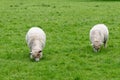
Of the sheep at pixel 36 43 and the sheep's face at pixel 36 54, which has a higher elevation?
the sheep at pixel 36 43

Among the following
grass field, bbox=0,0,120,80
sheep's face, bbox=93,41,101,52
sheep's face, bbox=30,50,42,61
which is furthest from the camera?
sheep's face, bbox=93,41,101,52

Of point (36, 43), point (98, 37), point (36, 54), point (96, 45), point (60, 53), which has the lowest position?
point (60, 53)

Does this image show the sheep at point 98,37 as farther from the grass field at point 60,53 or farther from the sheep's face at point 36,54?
the sheep's face at point 36,54

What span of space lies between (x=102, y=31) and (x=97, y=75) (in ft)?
12.8

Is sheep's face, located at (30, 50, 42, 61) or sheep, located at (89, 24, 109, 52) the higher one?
sheep, located at (89, 24, 109, 52)

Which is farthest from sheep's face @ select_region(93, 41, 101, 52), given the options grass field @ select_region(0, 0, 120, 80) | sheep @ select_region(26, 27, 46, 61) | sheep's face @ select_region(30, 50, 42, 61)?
sheep's face @ select_region(30, 50, 42, 61)

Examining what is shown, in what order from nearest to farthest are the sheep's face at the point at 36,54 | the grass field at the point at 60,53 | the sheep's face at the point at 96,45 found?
the grass field at the point at 60,53, the sheep's face at the point at 36,54, the sheep's face at the point at 96,45

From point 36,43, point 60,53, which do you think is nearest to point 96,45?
point 60,53

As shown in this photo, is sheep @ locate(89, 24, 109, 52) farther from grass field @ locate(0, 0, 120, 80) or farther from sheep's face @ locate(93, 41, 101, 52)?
grass field @ locate(0, 0, 120, 80)

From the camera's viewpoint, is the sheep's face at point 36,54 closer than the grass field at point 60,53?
No

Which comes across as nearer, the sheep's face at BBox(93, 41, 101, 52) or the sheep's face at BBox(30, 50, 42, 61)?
the sheep's face at BBox(30, 50, 42, 61)

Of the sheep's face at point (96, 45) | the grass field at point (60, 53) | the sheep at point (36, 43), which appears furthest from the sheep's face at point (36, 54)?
the sheep's face at point (96, 45)

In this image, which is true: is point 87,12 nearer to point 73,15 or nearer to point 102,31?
point 73,15

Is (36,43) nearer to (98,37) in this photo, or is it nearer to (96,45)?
(96,45)
